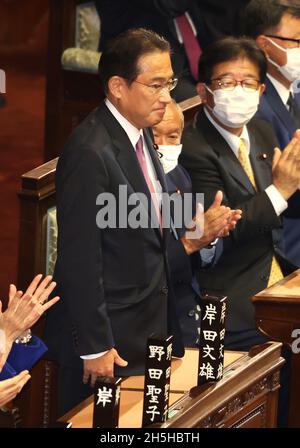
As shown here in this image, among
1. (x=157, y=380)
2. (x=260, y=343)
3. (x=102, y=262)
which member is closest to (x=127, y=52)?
(x=102, y=262)

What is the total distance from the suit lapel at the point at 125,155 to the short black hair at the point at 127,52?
0.12 m

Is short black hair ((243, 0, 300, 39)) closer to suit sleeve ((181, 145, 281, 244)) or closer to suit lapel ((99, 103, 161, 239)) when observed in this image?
suit sleeve ((181, 145, 281, 244))

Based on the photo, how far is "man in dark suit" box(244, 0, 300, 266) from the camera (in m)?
5.73

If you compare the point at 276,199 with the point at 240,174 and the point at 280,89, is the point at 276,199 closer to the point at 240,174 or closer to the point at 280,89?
the point at 240,174

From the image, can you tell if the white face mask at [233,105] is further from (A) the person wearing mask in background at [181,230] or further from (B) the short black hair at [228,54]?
(A) the person wearing mask in background at [181,230]

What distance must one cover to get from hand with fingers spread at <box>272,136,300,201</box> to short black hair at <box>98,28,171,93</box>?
1.02 metres

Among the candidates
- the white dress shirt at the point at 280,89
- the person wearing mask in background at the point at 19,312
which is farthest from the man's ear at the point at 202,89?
the person wearing mask in background at the point at 19,312

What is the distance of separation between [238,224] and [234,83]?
597 mm

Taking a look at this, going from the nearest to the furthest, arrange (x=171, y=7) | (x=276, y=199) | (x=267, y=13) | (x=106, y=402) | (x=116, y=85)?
(x=106, y=402), (x=116, y=85), (x=276, y=199), (x=267, y=13), (x=171, y=7)

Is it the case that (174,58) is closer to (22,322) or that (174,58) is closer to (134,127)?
(134,127)

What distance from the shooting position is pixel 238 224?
5.13m

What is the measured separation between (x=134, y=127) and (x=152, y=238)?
0.39m

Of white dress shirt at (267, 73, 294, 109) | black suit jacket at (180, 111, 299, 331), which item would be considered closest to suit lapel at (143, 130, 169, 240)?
black suit jacket at (180, 111, 299, 331)

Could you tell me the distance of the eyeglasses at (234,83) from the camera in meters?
5.27
